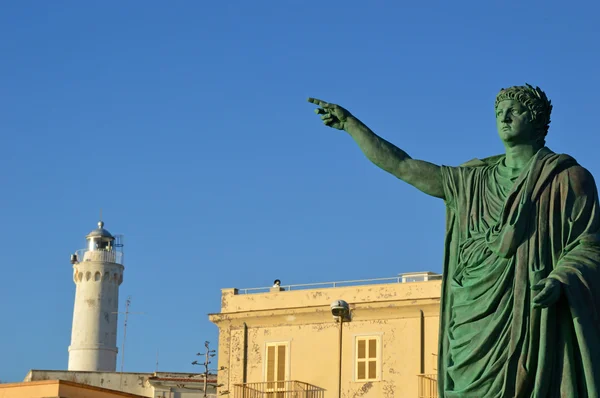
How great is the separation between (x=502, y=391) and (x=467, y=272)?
735 mm

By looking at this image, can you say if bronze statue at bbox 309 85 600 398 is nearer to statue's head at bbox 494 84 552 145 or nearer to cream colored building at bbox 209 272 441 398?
statue's head at bbox 494 84 552 145

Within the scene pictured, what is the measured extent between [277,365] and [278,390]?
78cm

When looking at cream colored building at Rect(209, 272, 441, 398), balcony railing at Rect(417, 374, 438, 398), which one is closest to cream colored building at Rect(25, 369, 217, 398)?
cream colored building at Rect(209, 272, 441, 398)

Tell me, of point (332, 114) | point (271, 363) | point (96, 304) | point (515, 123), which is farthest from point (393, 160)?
point (96, 304)

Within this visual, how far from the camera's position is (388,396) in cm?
4025

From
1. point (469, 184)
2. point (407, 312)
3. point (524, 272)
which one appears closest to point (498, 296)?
point (524, 272)

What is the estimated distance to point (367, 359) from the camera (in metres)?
40.8

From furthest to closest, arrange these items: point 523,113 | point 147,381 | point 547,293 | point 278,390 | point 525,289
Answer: point 147,381 < point 278,390 < point 523,113 < point 525,289 < point 547,293

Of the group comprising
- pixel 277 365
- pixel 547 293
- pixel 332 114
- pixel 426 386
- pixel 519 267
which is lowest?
pixel 547 293

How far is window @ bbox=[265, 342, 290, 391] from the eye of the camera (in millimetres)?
41906

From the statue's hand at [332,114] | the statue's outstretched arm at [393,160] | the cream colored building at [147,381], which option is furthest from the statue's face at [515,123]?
the cream colored building at [147,381]

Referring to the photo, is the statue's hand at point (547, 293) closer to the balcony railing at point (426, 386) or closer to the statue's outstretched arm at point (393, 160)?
the statue's outstretched arm at point (393, 160)

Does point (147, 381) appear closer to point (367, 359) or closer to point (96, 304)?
point (367, 359)

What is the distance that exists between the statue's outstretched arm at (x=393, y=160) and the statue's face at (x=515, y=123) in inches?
19.8
